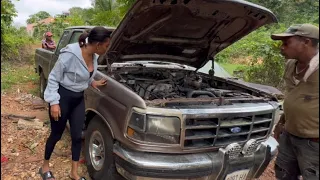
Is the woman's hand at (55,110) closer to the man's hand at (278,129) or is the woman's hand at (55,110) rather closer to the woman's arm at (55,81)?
the woman's arm at (55,81)

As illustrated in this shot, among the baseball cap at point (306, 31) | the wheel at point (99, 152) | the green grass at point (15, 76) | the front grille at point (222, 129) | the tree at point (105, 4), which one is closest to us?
the baseball cap at point (306, 31)

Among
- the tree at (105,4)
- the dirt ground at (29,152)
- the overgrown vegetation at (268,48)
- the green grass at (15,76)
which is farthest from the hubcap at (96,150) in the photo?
the tree at (105,4)

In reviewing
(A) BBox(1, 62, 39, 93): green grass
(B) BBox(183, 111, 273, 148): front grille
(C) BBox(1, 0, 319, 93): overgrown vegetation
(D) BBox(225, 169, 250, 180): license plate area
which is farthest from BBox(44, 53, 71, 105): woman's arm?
(A) BBox(1, 62, 39, 93): green grass

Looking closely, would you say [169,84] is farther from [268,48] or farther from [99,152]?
[268,48]

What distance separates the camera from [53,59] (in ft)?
17.2

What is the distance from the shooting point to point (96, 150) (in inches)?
132

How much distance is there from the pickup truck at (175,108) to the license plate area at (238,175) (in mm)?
13

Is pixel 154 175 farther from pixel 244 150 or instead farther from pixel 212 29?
pixel 212 29

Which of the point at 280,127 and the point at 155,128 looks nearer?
the point at 155,128

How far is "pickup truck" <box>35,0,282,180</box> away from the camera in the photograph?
265cm

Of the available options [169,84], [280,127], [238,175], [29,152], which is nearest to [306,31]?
[280,127]

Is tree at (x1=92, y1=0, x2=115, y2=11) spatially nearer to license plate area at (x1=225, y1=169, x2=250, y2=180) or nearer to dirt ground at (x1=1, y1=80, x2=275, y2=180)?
dirt ground at (x1=1, y1=80, x2=275, y2=180)

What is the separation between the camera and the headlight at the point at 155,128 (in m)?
2.63

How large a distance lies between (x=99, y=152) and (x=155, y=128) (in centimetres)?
97
